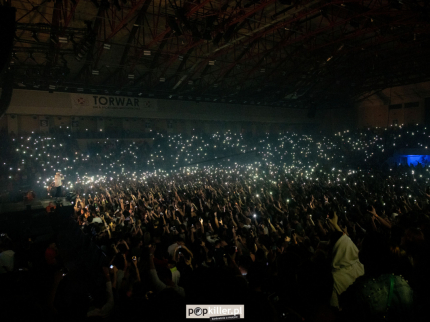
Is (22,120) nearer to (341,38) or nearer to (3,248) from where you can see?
(3,248)

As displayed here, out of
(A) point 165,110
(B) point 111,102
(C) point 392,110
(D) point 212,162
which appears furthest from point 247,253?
(C) point 392,110

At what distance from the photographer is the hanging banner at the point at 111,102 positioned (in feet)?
66.5

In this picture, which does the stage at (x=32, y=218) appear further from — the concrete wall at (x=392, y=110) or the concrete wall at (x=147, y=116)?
the concrete wall at (x=392, y=110)

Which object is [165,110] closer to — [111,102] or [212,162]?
[111,102]

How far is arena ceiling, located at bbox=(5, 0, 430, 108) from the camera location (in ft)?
36.6

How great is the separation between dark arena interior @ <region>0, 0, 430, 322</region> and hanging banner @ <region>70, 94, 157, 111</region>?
0.11 m

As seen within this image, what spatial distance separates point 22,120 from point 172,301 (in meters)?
21.5

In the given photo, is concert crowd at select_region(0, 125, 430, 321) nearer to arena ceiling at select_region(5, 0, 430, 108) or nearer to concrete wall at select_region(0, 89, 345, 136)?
concrete wall at select_region(0, 89, 345, 136)

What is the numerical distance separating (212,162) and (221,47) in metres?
10.6

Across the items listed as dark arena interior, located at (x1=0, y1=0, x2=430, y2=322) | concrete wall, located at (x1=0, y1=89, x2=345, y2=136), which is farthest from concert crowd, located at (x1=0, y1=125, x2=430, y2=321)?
concrete wall, located at (x1=0, y1=89, x2=345, y2=136)

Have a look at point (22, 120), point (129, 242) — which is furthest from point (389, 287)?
point (22, 120)

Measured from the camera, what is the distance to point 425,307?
1964 millimetres

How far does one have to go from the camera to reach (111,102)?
21016mm

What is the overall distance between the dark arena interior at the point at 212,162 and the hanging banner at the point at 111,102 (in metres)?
0.11
